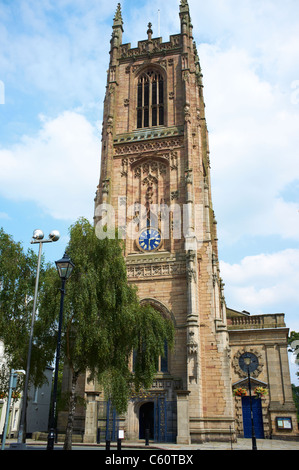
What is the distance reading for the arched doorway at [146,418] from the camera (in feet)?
99.3

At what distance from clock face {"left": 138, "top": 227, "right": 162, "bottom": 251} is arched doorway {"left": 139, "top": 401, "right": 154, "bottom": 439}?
11.9 metres

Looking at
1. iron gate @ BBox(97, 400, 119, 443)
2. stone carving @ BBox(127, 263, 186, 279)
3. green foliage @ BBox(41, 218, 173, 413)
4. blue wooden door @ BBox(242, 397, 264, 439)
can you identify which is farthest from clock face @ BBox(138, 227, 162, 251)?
blue wooden door @ BBox(242, 397, 264, 439)

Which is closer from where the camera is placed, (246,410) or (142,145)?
(246,410)

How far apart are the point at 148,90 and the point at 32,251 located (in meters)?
24.6

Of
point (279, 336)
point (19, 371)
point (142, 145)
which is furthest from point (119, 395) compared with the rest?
point (142, 145)

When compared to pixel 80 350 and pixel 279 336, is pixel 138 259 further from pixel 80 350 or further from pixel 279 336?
pixel 80 350

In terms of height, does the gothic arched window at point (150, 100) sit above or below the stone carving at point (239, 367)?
above

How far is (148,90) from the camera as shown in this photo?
44094mm

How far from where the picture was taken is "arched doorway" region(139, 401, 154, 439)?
30278mm

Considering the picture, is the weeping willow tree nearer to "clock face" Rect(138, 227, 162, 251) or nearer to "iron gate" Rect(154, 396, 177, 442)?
"iron gate" Rect(154, 396, 177, 442)
